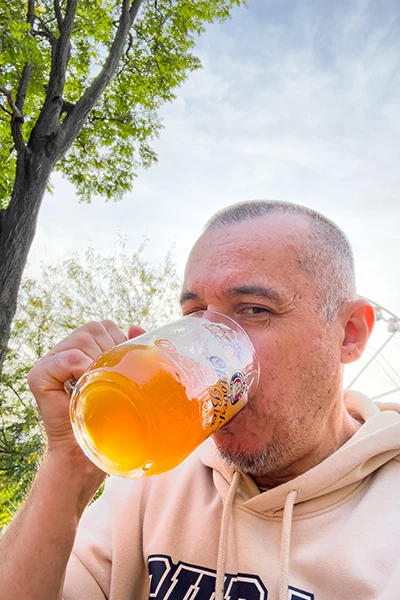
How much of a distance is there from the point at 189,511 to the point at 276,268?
783mm

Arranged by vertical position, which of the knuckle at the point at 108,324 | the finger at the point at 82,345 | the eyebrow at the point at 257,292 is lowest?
the finger at the point at 82,345

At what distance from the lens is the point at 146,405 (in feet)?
2.91

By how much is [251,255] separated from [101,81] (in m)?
6.27

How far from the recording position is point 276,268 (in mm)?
1324

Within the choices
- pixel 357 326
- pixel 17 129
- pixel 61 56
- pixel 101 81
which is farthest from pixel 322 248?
pixel 61 56

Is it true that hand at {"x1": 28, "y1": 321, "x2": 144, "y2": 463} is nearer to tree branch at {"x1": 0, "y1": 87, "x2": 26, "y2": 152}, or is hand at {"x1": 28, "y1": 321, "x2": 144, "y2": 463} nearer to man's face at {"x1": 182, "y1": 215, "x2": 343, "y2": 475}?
man's face at {"x1": 182, "y1": 215, "x2": 343, "y2": 475}

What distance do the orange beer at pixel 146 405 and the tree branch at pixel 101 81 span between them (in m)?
5.93

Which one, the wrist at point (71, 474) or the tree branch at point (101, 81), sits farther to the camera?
the tree branch at point (101, 81)

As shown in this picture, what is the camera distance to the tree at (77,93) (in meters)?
5.43

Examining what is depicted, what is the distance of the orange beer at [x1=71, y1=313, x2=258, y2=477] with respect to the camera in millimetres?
A: 900

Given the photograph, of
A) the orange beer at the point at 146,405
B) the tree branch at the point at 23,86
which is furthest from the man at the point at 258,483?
the tree branch at the point at 23,86

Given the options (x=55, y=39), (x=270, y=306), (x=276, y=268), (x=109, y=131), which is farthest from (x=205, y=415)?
(x=109, y=131)

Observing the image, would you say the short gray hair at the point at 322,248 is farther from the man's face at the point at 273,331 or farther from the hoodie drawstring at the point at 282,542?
the hoodie drawstring at the point at 282,542

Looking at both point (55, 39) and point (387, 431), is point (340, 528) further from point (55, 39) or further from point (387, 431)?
point (55, 39)
